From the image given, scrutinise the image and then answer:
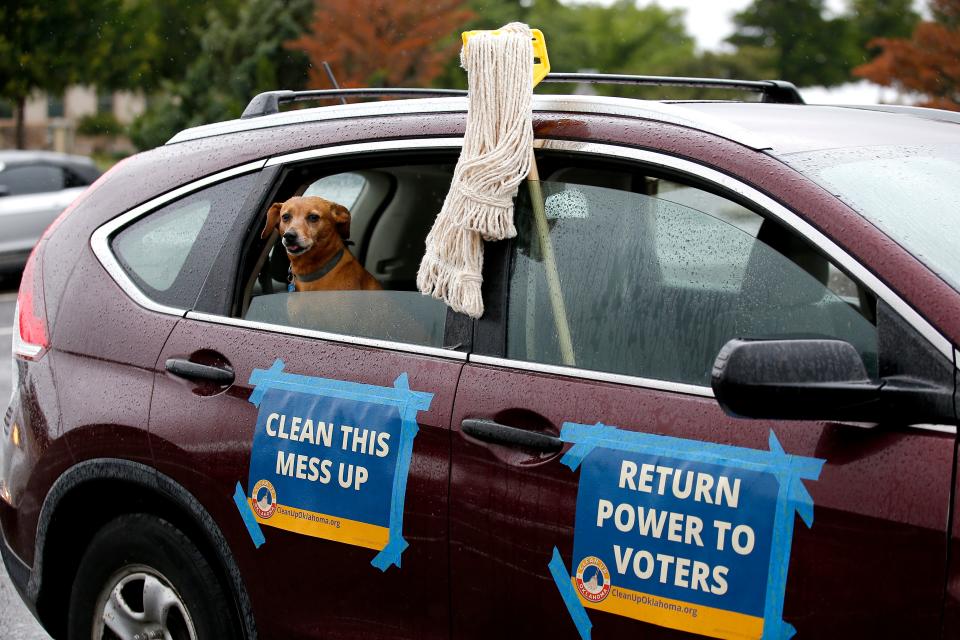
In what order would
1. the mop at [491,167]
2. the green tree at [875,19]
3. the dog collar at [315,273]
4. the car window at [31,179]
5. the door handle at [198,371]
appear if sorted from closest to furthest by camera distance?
the mop at [491,167] → the door handle at [198,371] → the dog collar at [315,273] → the car window at [31,179] → the green tree at [875,19]

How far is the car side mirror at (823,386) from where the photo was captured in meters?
1.96

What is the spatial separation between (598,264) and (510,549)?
0.59 meters

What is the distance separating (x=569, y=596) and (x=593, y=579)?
66 millimetres

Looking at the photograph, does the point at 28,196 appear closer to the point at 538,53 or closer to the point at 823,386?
the point at 538,53

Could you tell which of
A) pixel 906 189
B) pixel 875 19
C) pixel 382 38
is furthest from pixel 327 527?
pixel 875 19

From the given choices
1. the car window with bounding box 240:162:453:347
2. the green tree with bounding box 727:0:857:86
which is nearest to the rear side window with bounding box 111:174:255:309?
the car window with bounding box 240:162:453:347

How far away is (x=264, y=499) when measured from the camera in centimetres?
281

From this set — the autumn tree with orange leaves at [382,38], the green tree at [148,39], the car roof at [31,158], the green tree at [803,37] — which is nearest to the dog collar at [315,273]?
the car roof at [31,158]

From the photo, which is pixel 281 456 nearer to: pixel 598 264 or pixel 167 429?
pixel 167 429

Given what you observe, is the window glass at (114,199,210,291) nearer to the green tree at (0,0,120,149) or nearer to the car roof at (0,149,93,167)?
the car roof at (0,149,93,167)

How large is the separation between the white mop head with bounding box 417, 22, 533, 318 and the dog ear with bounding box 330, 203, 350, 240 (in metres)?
1.43

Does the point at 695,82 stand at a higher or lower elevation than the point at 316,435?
higher

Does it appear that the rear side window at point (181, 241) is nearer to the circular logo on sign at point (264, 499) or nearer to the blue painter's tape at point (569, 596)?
the circular logo on sign at point (264, 499)

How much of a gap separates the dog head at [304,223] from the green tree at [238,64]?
24744mm
